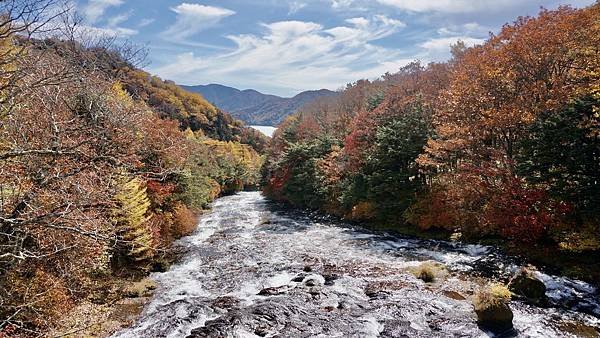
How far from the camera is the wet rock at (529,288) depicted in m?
15.9

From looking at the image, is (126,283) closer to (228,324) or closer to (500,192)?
(228,324)

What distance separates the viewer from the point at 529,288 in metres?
16.3

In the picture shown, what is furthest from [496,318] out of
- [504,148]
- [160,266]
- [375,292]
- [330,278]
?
[504,148]

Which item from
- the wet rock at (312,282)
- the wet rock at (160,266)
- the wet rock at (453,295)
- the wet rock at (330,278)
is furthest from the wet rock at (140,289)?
the wet rock at (453,295)

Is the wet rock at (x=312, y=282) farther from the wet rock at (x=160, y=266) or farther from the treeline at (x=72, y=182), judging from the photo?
the wet rock at (x=160, y=266)

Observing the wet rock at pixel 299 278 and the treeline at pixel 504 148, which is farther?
the treeline at pixel 504 148

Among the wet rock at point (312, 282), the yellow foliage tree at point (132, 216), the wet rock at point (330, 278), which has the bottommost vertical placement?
the wet rock at point (330, 278)

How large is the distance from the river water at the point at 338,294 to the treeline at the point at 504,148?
332cm

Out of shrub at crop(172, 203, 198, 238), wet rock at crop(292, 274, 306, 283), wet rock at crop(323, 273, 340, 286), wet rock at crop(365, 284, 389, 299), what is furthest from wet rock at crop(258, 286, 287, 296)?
shrub at crop(172, 203, 198, 238)

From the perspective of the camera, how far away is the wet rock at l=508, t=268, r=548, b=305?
15929 mm

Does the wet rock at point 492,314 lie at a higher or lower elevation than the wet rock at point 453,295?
higher

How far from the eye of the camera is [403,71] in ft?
240

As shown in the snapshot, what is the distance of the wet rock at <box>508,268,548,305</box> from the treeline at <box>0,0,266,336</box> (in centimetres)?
1550

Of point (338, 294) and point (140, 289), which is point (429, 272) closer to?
point (338, 294)
